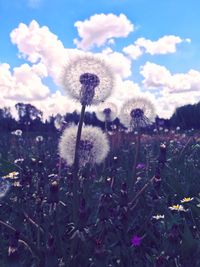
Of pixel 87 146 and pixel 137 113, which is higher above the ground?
pixel 137 113

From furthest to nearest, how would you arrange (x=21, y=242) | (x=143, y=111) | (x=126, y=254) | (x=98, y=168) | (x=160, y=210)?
1. (x=98, y=168)
2. (x=143, y=111)
3. (x=160, y=210)
4. (x=126, y=254)
5. (x=21, y=242)

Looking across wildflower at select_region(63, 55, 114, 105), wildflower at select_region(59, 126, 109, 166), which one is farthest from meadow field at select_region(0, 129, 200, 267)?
wildflower at select_region(63, 55, 114, 105)

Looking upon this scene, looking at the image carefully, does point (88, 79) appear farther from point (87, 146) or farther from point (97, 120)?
point (97, 120)

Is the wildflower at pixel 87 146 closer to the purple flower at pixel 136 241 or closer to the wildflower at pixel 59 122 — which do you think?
the purple flower at pixel 136 241

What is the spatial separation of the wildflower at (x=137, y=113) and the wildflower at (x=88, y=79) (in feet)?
3.91

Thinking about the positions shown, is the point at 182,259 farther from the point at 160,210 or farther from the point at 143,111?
the point at 143,111

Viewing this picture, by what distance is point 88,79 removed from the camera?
3465 mm

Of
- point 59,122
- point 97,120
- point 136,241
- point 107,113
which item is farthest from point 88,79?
point 97,120

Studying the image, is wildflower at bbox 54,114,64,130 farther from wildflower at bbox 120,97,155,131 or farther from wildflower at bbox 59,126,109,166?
wildflower at bbox 59,126,109,166

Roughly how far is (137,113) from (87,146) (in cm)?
128

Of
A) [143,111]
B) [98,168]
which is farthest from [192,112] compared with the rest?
[143,111]

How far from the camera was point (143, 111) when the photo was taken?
480 centimetres

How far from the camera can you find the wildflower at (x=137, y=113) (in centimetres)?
477

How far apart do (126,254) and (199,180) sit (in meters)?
2.42
